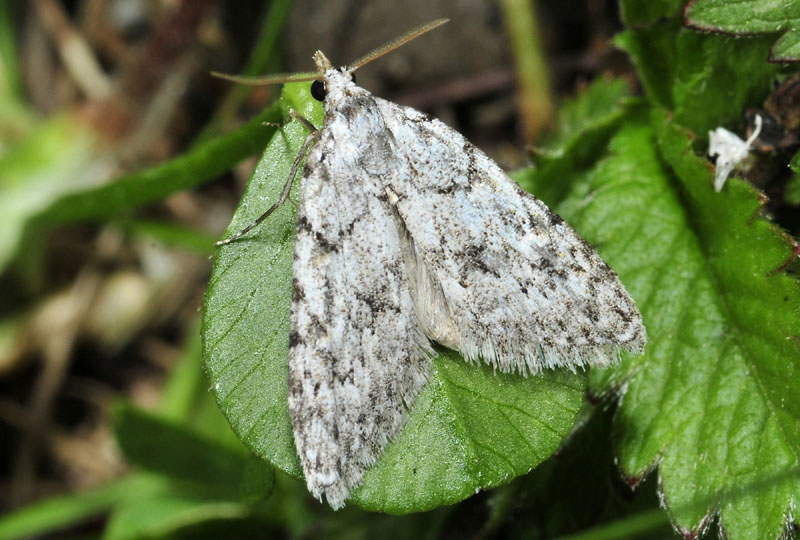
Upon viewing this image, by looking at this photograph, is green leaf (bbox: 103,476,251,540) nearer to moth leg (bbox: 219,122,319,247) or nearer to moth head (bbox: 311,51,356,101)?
moth leg (bbox: 219,122,319,247)

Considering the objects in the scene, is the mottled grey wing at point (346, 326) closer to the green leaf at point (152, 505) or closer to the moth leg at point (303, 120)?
the moth leg at point (303, 120)

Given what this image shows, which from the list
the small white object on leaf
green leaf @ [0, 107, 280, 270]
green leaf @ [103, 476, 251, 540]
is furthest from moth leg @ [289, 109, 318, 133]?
green leaf @ [103, 476, 251, 540]

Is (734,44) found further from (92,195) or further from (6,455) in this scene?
(6,455)

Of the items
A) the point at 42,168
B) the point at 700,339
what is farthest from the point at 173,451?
the point at 700,339

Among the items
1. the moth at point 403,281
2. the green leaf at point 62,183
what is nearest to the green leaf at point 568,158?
the moth at point 403,281

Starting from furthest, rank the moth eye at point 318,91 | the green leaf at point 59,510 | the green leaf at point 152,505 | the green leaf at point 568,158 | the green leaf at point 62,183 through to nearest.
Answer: the green leaf at point 59,510
the green leaf at point 152,505
the green leaf at point 62,183
the green leaf at point 568,158
the moth eye at point 318,91

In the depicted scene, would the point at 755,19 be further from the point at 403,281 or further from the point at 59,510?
the point at 59,510
